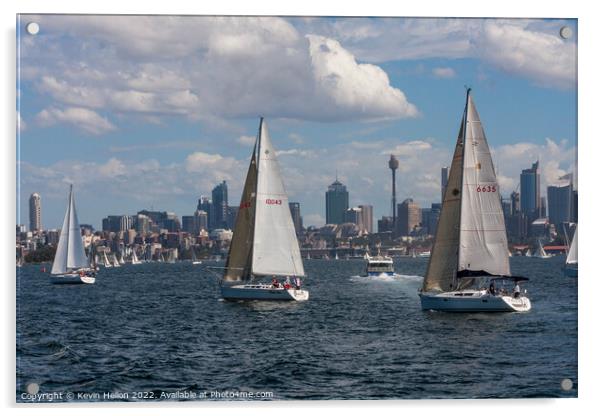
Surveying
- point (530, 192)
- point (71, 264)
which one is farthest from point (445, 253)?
point (71, 264)

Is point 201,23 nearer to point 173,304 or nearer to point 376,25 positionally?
point 376,25

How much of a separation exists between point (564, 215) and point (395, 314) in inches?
417

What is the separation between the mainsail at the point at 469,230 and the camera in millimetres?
24656

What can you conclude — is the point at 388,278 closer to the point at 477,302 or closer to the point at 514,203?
the point at 477,302

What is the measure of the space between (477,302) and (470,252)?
1.40 m

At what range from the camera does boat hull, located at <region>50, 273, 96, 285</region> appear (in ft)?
159

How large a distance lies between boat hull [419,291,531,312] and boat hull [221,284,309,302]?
7.44m

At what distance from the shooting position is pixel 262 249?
33.1 m

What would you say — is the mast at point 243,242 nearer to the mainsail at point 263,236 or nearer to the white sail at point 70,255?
the mainsail at point 263,236

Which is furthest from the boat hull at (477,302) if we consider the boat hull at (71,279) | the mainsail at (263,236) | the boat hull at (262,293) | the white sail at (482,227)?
the boat hull at (71,279)

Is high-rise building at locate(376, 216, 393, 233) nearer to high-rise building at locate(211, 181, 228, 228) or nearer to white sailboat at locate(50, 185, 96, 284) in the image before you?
high-rise building at locate(211, 181, 228, 228)

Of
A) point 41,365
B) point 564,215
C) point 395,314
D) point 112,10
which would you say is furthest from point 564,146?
point 395,314

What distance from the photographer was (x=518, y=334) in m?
21.9

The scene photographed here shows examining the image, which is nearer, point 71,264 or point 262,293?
point 262,293
